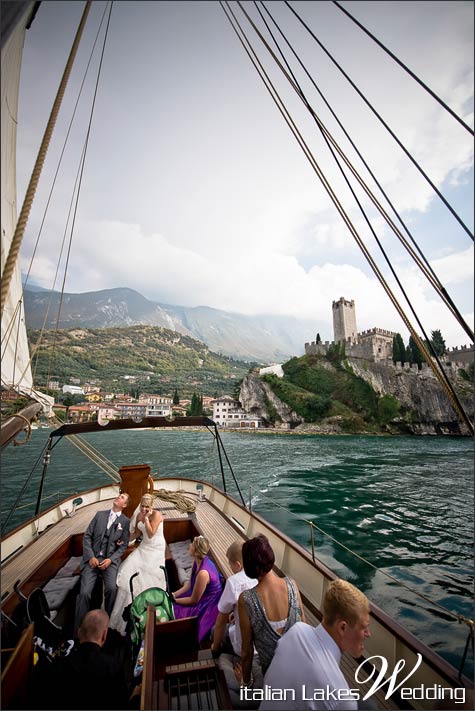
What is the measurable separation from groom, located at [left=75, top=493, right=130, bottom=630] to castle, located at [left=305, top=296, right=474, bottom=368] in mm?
58263

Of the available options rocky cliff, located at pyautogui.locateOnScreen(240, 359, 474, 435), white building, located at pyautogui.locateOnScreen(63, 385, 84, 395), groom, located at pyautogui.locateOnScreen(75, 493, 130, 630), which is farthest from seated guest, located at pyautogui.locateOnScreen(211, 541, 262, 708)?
white building, located at pyautogui.locateOnScreen(63, 385, 84, 395)

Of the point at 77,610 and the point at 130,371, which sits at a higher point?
the point at 130,371

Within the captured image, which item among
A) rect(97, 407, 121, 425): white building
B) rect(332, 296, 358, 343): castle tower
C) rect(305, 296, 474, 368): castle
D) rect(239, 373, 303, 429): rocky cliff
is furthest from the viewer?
rect(332, 296, 358, 343): castle tower

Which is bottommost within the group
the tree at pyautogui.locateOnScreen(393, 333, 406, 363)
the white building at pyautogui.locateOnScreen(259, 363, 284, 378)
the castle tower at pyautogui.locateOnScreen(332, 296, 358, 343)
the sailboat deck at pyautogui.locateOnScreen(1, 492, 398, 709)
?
the sailboat deck at pyautogui.locateOnScreen(1, 492, 398, 709)

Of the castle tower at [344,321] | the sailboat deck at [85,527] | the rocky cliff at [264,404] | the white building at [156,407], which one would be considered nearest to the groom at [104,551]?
the sailboat deck at [85,527]

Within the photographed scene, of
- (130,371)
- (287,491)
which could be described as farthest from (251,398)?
(130,371)

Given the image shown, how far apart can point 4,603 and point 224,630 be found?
1875mm

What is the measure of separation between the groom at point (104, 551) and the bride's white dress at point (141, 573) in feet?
1.09

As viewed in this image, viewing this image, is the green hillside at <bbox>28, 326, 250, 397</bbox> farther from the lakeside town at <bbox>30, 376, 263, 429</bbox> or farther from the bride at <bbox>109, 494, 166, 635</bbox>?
the bride at <bbox>109, 494, 166, 635</bbox>

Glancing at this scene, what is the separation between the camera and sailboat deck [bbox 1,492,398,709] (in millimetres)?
2641

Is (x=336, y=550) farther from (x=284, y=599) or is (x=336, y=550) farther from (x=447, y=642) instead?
(x=284, y=599)

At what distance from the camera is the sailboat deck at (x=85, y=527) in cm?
264

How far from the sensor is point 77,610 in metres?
2.65

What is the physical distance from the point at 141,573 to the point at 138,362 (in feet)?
407
